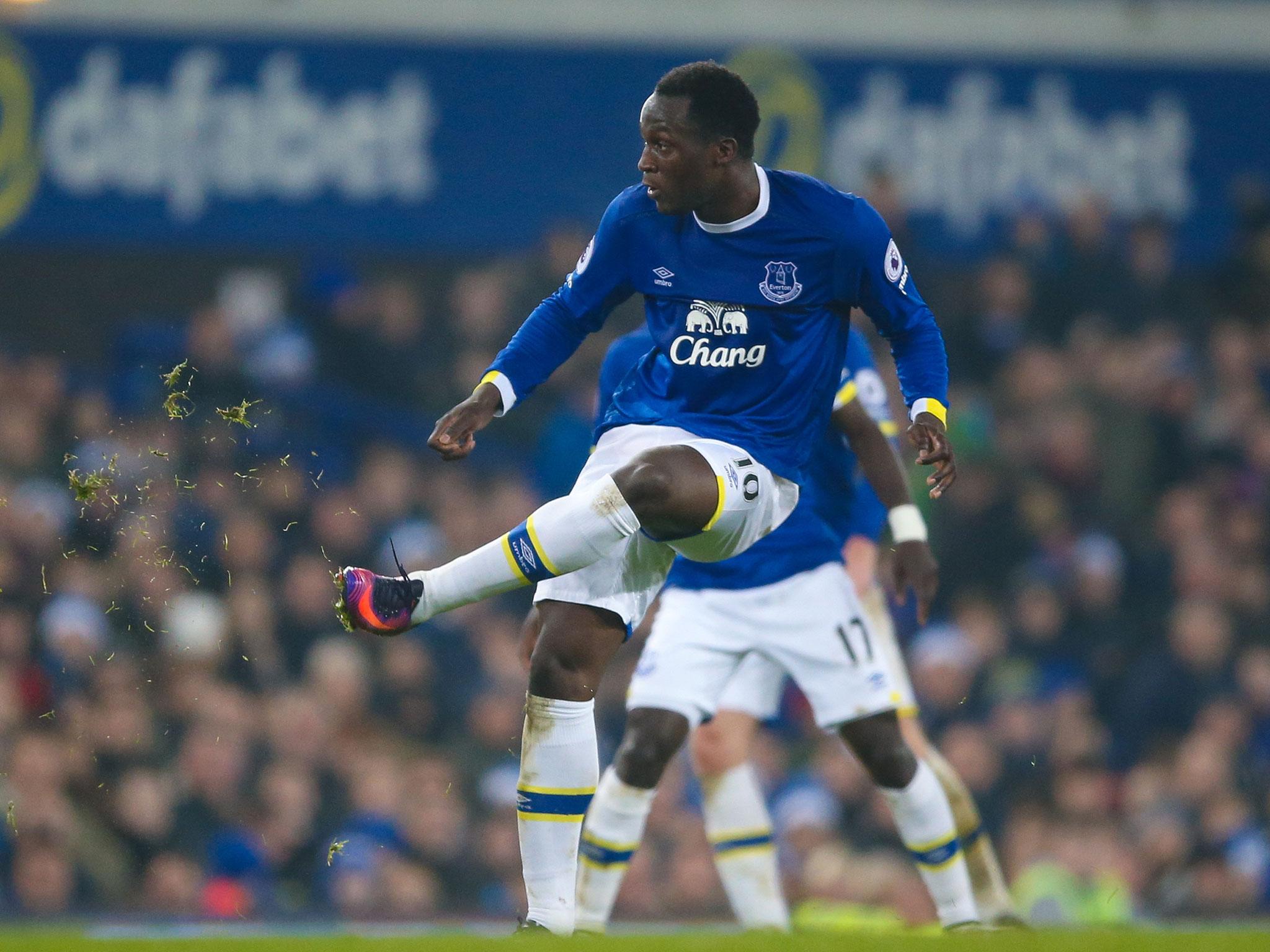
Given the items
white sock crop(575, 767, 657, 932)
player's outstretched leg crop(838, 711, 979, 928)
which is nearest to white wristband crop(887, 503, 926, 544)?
player's outstretched leg crop(838, 711, 979, 928)

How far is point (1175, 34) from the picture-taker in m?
13.7

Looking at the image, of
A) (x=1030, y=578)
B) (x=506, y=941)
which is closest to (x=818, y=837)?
(x=1030, y=578)

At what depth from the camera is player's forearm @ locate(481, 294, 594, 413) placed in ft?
17.7

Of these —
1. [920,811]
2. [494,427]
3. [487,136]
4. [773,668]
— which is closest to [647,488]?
[920,811]

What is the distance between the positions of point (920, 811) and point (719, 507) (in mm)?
1865

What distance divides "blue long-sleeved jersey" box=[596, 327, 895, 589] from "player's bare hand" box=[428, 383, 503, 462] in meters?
1.32

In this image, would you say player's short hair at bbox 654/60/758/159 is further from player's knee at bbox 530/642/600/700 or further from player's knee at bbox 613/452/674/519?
player's knee at bbox 530/642/600/700

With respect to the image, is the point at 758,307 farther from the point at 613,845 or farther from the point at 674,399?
the point at 613,845

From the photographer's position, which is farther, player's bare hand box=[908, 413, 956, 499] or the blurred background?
the blurred background

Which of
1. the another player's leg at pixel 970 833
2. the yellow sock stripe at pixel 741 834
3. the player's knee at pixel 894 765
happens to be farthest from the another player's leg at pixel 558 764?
the another player's leg at pixel 970 833

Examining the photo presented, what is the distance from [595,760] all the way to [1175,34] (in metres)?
10.4

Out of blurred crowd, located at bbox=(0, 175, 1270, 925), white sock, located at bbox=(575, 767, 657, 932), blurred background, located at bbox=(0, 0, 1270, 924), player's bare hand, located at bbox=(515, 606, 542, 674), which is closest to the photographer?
player's bare hand, located at bbox=(515, 606, 542, 674)

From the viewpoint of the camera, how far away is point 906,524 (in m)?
6.35

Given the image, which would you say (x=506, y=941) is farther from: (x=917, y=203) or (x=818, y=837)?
(x=917, y=203)
